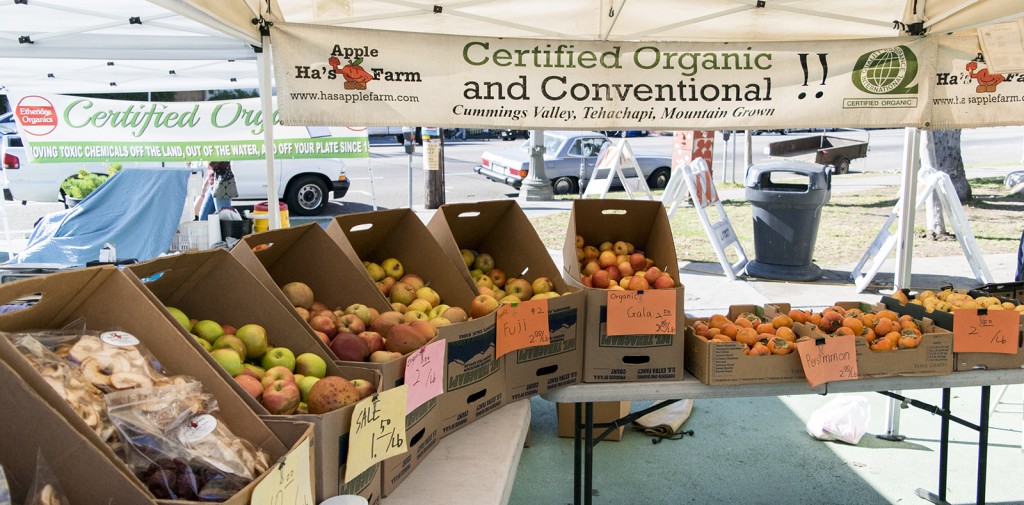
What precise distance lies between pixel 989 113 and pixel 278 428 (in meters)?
3.84

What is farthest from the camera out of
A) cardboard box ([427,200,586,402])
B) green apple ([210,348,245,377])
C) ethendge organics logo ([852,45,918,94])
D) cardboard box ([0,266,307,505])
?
ethendge organics logo ([852,45,918,94])

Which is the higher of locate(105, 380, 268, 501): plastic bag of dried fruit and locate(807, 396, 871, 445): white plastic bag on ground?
locate(105, 380, 268, 501): plastic bag of dried fruit

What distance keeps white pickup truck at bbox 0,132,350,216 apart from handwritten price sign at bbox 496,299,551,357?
11.0m

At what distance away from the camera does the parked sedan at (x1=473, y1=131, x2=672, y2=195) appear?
54.9 ft

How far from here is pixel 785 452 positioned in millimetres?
4711

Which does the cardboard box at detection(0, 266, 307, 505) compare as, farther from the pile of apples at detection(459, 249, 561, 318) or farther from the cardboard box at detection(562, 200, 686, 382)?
the cardboard box at detection(562, 200, 686, 382)

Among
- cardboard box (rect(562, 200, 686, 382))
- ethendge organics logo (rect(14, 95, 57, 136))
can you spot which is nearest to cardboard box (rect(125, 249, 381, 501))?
cardboard box (rect(562, 200, 686, 382))

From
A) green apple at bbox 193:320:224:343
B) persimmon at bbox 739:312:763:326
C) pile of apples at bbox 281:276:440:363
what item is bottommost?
persimmon at bbox 739:312:763:326

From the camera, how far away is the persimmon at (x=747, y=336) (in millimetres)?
3377

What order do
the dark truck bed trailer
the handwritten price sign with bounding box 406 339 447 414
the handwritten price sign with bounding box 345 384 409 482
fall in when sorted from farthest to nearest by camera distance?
the dark truck bed trailer < the handwritten price sign with bounding box 406 339 447 414 < the handwritten price sign with bounding box 345 384 409 482

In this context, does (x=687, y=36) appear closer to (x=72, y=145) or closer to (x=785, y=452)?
(x=785, y=452)

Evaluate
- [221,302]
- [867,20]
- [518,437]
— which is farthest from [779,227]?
[221,302]

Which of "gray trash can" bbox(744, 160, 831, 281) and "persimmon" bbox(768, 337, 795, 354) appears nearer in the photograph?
"persimmon" bbox(768, 337, 795, 354)

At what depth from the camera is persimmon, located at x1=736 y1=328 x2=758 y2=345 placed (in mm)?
3377
